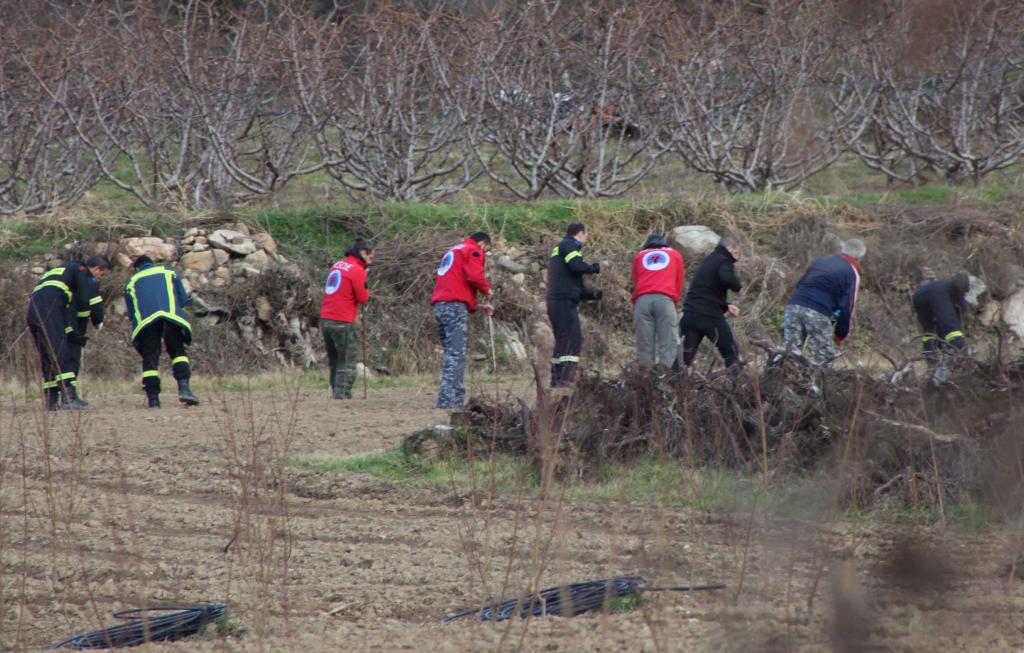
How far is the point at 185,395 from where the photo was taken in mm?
12438

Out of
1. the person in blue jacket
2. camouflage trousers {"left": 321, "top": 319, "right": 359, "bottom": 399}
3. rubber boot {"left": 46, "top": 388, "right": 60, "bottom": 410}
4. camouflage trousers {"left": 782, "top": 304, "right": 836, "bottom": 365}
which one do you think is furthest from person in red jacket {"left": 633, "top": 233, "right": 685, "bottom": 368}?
rubber boot {"left": 46, "top": 388, "right": 60, "bottom": 410}

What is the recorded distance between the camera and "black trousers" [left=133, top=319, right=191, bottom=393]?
40.6 feet

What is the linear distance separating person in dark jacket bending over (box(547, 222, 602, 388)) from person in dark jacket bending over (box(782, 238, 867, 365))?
1884 millimetres

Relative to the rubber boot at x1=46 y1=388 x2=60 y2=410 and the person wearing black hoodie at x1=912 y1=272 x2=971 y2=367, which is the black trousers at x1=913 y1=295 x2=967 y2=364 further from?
the rubber boot at x1=46 y1=388 x2=60 y2=410

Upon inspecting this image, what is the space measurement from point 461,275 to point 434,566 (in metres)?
5.43

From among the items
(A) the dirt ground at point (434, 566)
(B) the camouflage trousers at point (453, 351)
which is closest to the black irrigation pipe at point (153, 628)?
(A) the dirt ground at point (434, 566)

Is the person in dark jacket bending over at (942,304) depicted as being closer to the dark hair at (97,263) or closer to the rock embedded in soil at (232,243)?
the dark hair at (97,263)

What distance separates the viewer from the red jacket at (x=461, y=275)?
1166 cm

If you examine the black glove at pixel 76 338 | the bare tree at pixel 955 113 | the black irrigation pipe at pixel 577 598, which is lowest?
the black irrigation pipe at pixel 577 598

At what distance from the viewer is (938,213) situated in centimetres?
1997

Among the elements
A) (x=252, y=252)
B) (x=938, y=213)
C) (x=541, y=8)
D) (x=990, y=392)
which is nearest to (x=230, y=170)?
(x=252, y=252)

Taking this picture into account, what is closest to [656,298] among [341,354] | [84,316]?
[341,354]

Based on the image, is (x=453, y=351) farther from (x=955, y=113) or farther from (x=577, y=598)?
(x=955, y=113)

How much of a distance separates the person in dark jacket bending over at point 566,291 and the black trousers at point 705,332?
3.08ft
